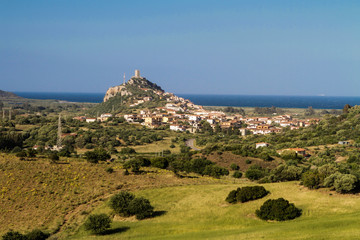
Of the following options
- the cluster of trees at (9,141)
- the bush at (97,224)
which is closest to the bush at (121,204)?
the bush at (97,224)

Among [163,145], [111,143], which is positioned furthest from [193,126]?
[111,143]

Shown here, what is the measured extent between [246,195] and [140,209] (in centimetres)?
839

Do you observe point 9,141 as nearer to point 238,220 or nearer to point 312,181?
point 238,220

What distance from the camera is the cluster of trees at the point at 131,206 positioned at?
30.3 metres

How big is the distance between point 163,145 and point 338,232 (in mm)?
78901

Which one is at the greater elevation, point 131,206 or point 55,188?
point 131,206

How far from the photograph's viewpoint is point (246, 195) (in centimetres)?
3094

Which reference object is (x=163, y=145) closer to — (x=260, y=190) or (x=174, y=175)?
(x=174, y=175)

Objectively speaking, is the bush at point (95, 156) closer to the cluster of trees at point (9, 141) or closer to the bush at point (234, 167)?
the bush at point (234, 167)

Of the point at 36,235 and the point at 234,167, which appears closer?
the point at 36,235

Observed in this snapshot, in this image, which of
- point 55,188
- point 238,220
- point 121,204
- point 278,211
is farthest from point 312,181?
point 55,188

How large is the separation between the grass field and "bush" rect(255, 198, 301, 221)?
19.1 inches

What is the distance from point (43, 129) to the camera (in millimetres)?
105125

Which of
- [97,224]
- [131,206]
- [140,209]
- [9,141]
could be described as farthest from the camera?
[9,141]
